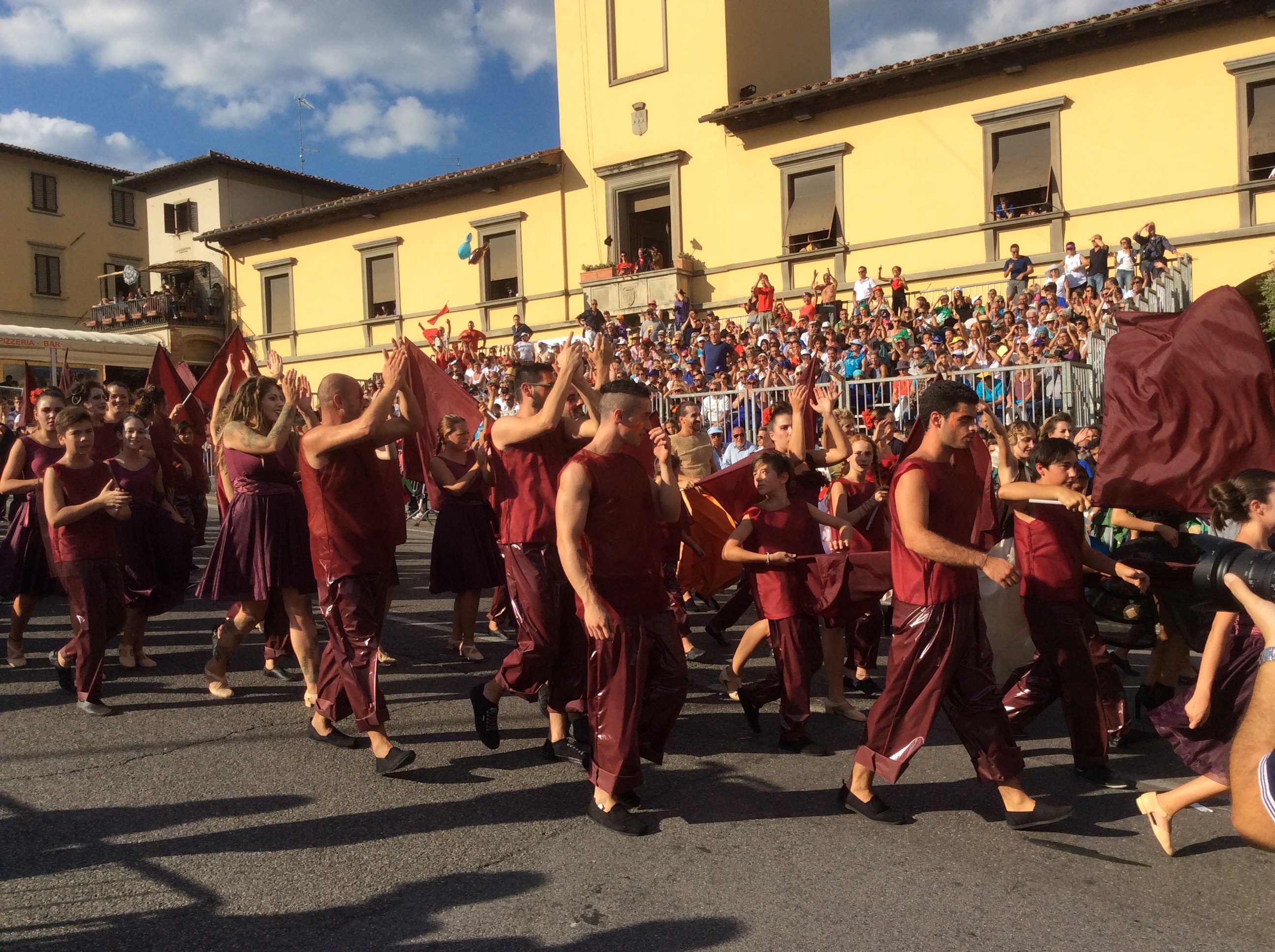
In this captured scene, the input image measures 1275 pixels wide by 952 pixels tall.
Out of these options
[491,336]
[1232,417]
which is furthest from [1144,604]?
[491,336]

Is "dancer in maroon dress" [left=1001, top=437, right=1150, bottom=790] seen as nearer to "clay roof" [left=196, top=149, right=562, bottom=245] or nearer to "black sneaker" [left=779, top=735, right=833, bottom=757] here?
"black sneaker" [left=779, top=735, right=833, bottom=757]

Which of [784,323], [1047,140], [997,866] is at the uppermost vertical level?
[1047,140]

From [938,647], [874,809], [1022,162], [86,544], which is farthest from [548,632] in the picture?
[1022,162]

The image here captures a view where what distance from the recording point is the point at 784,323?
1936 cm

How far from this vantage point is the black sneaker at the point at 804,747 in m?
5.32

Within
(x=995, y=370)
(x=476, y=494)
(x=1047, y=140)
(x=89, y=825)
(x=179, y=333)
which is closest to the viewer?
(x=89, y=825)

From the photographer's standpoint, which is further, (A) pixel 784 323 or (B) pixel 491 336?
(B) pixel 491 336

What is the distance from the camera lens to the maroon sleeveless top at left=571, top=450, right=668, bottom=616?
4.53 meters

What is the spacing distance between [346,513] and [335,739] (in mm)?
1170

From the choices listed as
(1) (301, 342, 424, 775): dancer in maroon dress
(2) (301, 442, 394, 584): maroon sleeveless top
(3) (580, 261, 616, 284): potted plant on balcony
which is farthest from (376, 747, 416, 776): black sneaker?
(3) (580, 261, 616, 284): potted plant on balcony

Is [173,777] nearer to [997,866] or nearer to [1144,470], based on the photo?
[997,866]

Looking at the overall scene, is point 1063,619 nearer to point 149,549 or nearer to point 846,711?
point 846,711

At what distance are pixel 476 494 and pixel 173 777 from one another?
10.4 ft

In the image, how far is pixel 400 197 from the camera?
28062 mm
